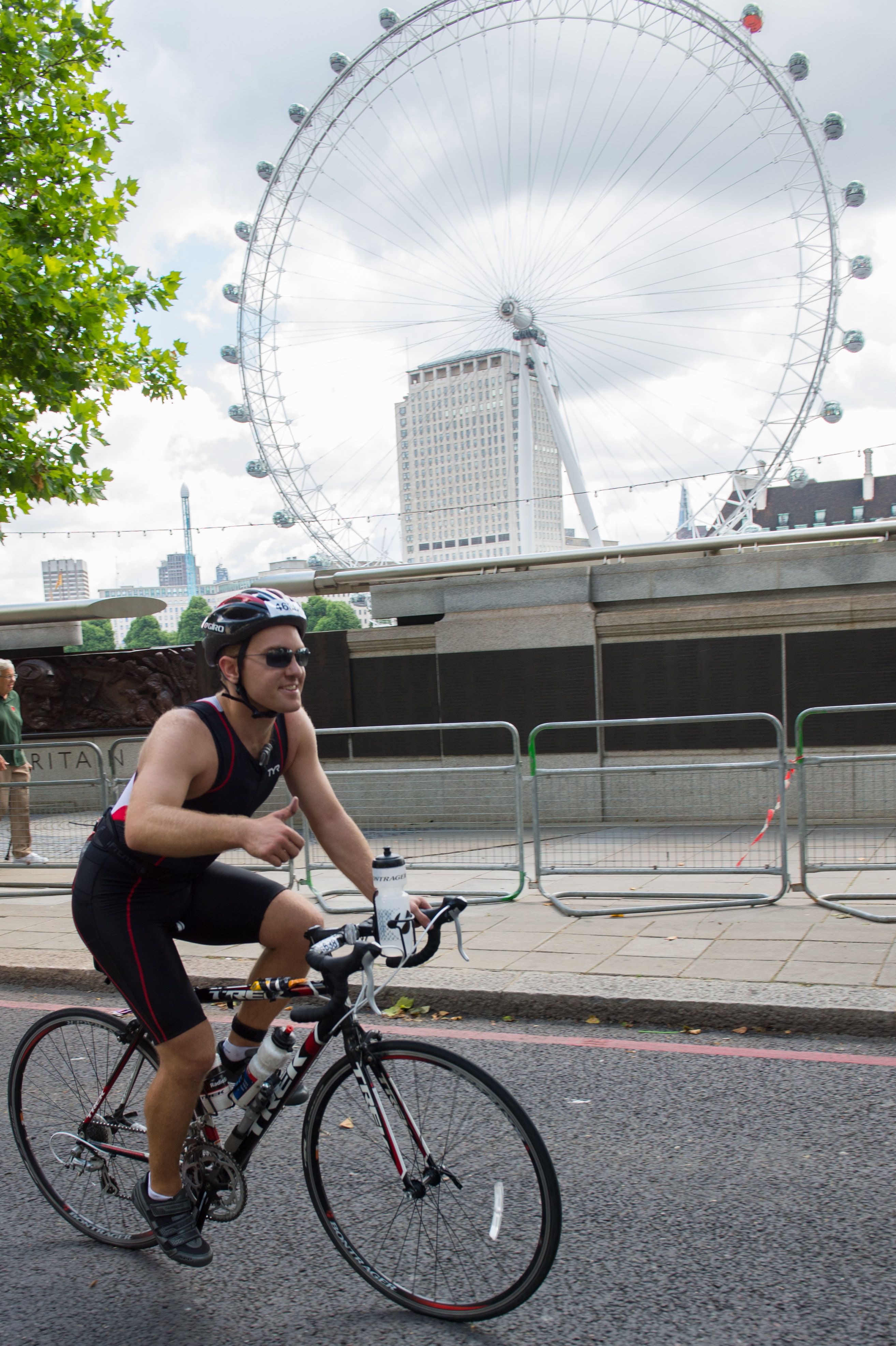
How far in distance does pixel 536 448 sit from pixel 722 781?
75.3 feet

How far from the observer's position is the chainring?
114 inches

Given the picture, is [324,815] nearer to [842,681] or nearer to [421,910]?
[421,910]

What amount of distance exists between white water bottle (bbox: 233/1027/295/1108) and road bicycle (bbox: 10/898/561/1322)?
0.07 feet

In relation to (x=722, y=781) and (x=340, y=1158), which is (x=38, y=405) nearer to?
(x=722, y=781)

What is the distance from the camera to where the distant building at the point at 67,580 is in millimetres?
75812

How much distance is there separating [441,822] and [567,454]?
2132 centimetres

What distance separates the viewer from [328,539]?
105ft

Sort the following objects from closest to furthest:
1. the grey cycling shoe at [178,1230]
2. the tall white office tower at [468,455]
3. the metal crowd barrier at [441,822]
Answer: the grey cycling shoe at [178,1230] → the metal crowd barrier at [441,822] → the tall white office tower at [468,455]

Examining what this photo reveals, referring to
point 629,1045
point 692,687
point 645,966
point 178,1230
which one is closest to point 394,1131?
point 178,1230

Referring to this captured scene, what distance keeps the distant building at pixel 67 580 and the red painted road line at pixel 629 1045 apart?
65.8m

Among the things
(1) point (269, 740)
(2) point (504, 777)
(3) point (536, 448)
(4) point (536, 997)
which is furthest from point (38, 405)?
(3) point (536, 448)

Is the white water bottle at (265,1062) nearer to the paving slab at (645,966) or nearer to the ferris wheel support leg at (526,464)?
the paving slab at (645,966)

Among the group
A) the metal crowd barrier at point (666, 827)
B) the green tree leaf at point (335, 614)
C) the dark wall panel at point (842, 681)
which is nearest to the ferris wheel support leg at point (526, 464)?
the dark wall panel at point (842, 681)

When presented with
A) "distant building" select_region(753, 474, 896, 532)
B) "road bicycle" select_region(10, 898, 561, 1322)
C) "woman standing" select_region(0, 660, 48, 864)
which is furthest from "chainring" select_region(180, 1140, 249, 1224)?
"distant building" select_region(753, 474, 896, 532)
